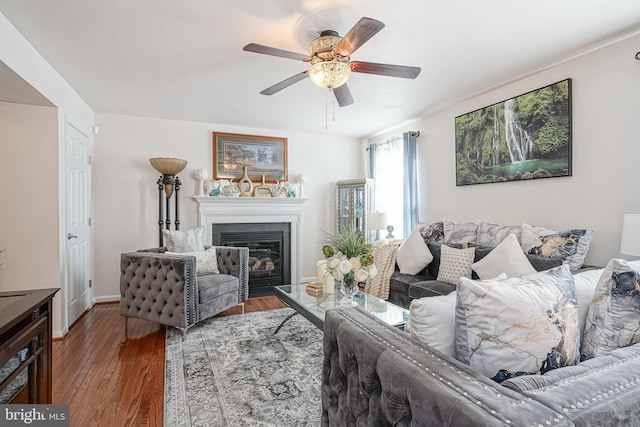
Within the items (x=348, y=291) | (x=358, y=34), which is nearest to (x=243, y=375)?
(x=348, y=291)

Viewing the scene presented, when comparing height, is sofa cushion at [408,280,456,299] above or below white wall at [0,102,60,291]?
below

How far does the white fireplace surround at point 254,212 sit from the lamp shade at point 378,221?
3.79 feet

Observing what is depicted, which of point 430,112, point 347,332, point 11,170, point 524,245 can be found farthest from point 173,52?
point 524,245

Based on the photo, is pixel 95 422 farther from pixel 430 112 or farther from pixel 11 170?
pixel 430 112

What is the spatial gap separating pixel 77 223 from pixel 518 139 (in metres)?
4.68

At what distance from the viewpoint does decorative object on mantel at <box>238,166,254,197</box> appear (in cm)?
474

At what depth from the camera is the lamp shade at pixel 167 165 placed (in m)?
3.99

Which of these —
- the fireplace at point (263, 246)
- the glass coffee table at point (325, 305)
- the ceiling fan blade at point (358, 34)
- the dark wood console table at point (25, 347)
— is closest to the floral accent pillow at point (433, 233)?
the glass coffee table at point (325, 305)

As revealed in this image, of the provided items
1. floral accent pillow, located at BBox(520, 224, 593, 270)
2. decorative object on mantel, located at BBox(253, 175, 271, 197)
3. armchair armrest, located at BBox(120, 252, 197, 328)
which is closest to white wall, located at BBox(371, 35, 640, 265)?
floral accent pillow, located at BBox(520, 224, 593, 270)

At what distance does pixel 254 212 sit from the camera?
480 cm

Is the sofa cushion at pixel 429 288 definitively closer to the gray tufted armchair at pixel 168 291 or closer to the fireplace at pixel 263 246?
the gray tufted armchair at pixel 168 291

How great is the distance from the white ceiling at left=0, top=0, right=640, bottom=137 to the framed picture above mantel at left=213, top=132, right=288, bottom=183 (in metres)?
1.05

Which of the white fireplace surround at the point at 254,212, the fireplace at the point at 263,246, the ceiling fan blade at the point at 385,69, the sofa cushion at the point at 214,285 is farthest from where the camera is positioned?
the fireplace at the point at 263,246

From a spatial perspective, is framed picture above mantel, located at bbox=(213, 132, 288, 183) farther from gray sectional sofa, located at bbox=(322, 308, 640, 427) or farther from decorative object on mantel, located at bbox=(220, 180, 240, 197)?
gray sectional sofa, located at bbox=(322, 308, 640, 427)
